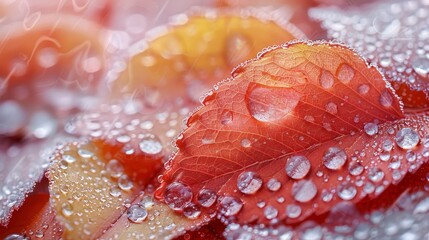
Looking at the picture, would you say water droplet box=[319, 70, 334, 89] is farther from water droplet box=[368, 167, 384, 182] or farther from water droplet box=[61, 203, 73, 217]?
water droplet box=[61, 203, 73, 217]

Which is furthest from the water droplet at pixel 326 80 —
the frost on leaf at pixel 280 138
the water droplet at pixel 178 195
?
the water droplet at pixel 178 195

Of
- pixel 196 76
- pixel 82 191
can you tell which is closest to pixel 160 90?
pixel 196 76

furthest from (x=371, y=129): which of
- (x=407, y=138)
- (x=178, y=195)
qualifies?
(x=178, y=195)

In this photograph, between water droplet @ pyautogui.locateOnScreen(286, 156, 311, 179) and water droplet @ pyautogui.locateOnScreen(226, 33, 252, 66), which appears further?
water droplet @ pyautogui.locateOnScreen(226, 33, 252, 66)

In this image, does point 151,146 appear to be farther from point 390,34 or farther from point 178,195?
point 390,34

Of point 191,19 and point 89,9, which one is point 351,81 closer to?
point 191,19

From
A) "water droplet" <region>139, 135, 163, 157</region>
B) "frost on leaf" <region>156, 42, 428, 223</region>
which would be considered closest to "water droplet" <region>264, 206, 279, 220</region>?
"frost on leaf" <region>156, 42, 428, 223</region>
